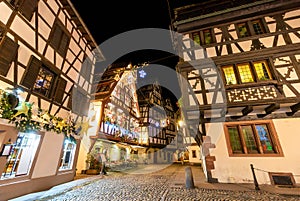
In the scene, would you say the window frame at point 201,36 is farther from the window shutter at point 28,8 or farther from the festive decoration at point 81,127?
the festive decoration at point 81,127

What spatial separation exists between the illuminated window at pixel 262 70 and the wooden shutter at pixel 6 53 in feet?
37.7

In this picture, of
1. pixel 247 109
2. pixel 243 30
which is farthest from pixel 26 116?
pixel 243 30

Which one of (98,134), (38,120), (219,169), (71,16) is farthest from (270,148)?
(71,16)

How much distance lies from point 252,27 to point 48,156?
13488mm

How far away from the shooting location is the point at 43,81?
23.6 feet

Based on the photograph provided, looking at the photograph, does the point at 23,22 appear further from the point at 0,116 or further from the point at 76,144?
the point at 76,144

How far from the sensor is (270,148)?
755cm

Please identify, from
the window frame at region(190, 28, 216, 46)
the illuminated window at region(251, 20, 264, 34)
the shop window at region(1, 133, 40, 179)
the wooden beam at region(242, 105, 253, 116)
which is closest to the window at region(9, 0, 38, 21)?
the shop window at region(1, 133, 40, 179)

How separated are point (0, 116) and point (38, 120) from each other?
1526 mm

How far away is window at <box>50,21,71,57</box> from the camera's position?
7602mm

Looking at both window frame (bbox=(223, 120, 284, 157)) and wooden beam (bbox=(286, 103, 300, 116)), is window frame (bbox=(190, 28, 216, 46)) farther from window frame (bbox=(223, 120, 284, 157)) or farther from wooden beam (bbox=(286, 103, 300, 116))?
wooden beam (bbox=(286, 103, 300, 116))

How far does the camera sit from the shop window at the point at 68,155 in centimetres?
816

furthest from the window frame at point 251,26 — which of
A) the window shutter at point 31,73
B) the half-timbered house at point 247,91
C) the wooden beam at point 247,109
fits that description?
the window shutter at point 31,73

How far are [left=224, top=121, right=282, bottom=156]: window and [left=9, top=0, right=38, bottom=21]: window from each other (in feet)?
37.1
